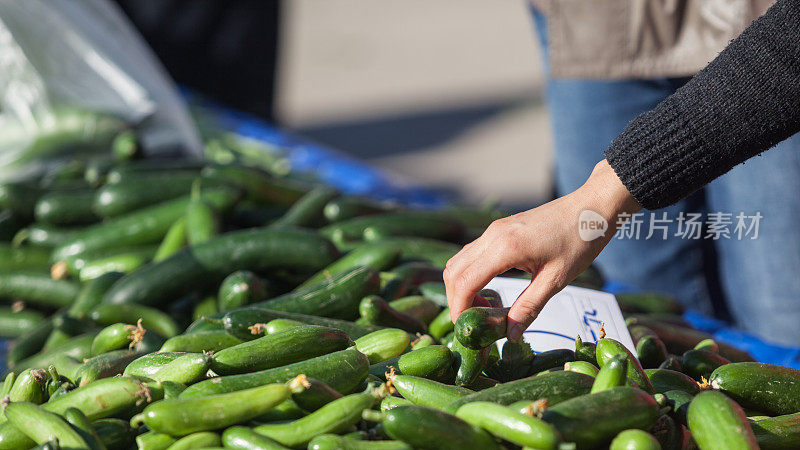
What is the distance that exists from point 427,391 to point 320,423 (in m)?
0.26

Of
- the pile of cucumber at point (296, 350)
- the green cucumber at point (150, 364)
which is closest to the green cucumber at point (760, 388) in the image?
the pile of cucumber at point (296, 350)

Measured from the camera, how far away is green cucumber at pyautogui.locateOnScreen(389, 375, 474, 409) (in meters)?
1.57

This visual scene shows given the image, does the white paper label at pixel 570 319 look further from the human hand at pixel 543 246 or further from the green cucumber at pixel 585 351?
the human hand at pixel 543 246

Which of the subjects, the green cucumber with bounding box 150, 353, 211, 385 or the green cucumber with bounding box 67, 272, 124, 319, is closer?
the green cucumber with bounding box 150, 353, 211, 385

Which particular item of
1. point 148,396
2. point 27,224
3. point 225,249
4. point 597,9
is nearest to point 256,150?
point 27,224

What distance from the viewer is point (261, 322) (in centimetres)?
194

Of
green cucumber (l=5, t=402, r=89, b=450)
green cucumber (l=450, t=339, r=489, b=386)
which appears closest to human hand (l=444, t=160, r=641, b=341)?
green cucumber (l=450, t=339, r=489, b=386)

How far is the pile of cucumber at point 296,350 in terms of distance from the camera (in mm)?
1430

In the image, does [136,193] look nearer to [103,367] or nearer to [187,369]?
[103,367]

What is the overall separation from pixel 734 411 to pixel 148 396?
4.00ft

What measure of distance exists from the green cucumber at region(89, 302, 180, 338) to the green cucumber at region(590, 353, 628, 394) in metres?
1.43

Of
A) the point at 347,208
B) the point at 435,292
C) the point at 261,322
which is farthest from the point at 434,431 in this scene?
the point at 347,208

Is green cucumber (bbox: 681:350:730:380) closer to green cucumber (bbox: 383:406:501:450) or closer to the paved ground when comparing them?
green cucumber (bbox: 383:406:501:450)

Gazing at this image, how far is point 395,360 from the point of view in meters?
1.80
